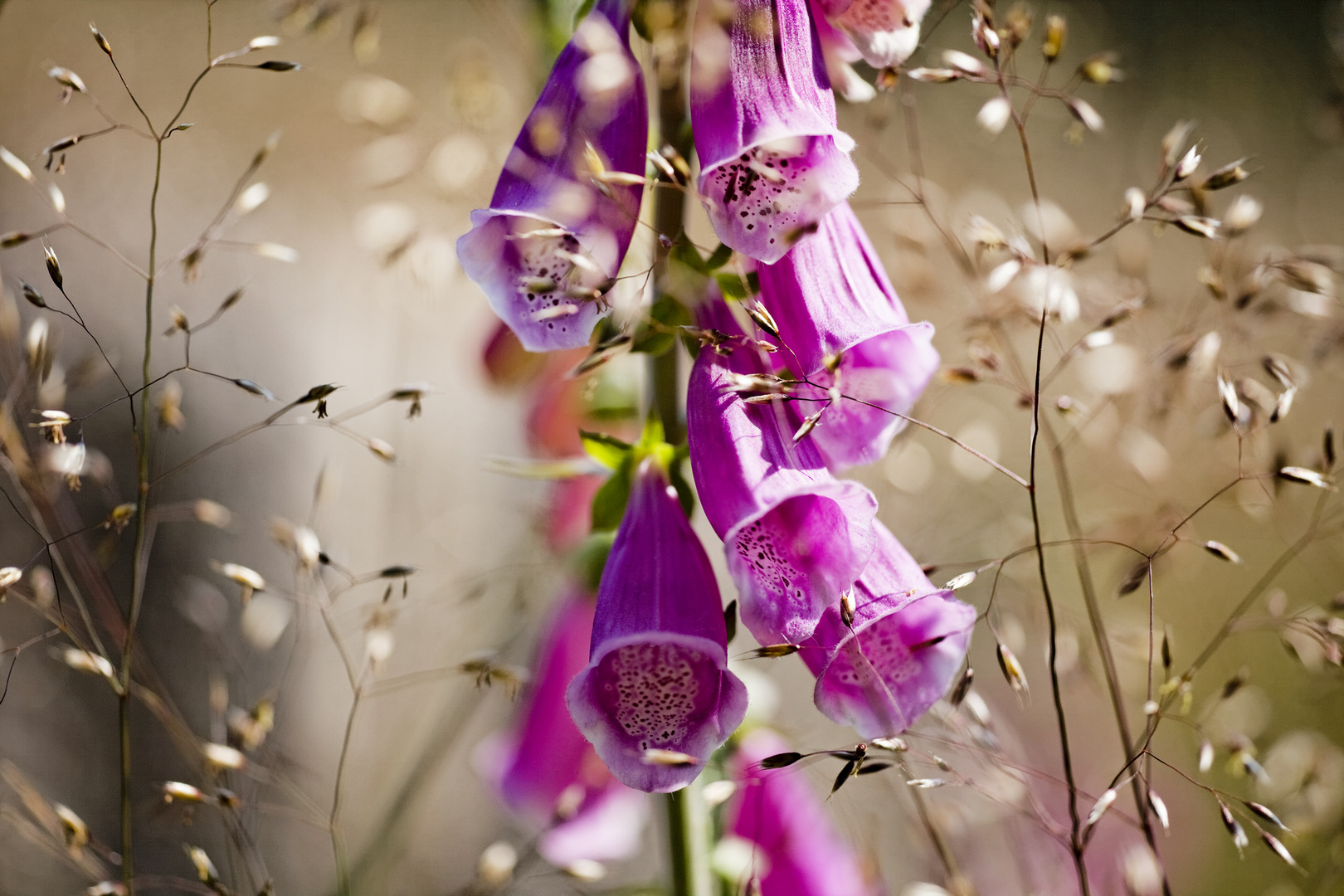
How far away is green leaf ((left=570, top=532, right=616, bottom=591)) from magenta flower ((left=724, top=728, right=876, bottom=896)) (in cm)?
21

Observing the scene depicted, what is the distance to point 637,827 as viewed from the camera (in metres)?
0.92

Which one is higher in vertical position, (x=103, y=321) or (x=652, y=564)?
A: (x=652, y=564)

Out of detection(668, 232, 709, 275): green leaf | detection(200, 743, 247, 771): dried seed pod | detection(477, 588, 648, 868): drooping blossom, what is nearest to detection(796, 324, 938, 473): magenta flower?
detection(668, 232, 709, 275): green leaf

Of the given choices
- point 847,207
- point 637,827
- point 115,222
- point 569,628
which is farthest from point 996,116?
point 115,222

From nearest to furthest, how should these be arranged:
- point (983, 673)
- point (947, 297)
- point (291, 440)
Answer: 1. point (983, 673)
2. point (291, 440)
3. point (947, 297)

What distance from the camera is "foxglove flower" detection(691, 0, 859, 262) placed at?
54 cm

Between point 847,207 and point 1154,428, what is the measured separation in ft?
1.54

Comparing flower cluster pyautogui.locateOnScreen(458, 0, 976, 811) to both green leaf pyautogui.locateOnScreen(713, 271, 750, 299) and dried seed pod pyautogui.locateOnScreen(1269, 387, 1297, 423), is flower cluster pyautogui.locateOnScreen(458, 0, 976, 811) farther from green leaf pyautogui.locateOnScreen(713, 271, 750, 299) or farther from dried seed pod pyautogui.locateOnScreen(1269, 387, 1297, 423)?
dried seed pod pyautogui.locateOnScreen(1269, 387, 1297, 423)

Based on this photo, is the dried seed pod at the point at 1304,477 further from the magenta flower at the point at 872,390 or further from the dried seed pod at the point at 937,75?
the dried seed pod at the point at 937,75

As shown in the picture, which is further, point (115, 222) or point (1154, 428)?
point (115, 222)

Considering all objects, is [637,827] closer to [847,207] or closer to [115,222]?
[847,207]

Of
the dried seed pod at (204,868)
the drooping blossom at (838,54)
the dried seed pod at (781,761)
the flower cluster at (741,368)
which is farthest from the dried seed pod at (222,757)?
the drooping blossom at (838,54)

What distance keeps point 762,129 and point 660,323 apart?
0.44ft

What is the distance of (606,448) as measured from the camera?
2.16 feet
